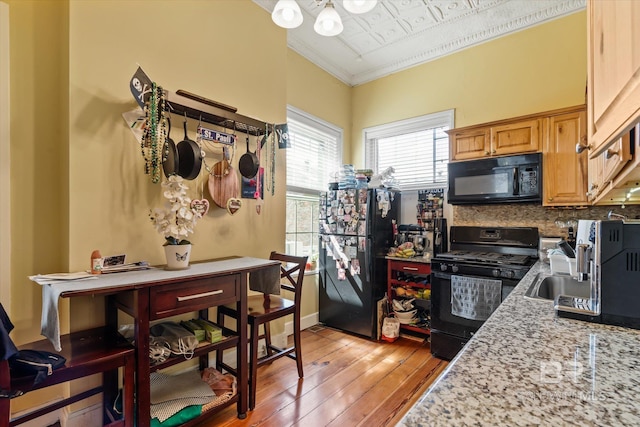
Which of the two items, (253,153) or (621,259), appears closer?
(621,259)

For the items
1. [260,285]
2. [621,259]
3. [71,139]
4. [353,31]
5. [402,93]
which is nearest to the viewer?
[621,259]

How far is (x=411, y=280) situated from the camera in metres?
3.19

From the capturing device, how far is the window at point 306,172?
10.8ft

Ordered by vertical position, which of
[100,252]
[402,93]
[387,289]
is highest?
[402,93]

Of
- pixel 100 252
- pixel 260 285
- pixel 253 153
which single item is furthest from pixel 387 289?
pixel 100 252

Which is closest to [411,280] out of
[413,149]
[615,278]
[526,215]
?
[526,215]

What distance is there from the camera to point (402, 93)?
365 centimetres

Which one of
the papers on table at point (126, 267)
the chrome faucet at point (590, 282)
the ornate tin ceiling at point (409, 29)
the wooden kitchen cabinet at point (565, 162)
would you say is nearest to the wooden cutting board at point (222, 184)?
the papers on table at point (126, 267)

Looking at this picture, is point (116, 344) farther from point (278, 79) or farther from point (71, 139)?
point (278, 79)

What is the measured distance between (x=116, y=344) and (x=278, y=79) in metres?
2.34

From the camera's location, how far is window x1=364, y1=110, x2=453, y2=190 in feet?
11.1

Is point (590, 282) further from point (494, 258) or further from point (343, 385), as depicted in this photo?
point (343, 385)

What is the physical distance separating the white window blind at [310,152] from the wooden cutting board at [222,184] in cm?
96

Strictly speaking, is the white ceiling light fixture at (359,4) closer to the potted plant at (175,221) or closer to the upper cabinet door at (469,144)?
the potted plant at (175,221)
